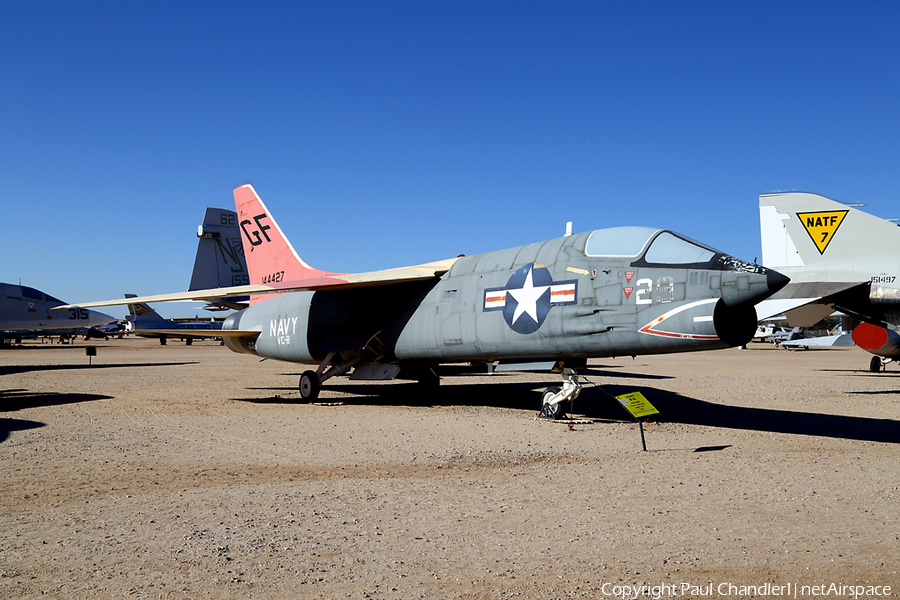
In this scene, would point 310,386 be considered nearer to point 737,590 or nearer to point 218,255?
point 737,590

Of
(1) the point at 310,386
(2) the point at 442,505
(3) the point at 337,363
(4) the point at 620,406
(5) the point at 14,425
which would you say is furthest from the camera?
(3) the point at 337,363

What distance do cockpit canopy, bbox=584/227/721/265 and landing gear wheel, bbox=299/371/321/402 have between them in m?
7.31

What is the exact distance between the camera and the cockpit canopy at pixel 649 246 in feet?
30.2

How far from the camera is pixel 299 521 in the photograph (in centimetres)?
511

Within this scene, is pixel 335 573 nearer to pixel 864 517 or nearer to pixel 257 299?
pixel 864 517

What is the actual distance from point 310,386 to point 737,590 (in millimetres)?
11980

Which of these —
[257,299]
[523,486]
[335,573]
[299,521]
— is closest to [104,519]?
[299,521]

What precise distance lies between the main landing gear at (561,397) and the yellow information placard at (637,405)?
1967mm

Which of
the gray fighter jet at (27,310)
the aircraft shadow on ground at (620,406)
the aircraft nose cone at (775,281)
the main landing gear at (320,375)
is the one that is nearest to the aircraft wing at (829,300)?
the aircraft shadow on ground at (620,406)

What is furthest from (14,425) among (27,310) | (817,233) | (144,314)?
(144,314)

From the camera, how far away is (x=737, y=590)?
3768 mm

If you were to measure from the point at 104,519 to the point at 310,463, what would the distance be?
2.67m

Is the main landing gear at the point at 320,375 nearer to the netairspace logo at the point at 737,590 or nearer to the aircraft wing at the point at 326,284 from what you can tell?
the aircraft wing at the point at 326,284

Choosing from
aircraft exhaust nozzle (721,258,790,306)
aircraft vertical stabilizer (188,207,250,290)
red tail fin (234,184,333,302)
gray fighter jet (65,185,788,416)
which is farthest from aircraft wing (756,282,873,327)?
aircraft vertical stabilizer (188,207,250,290)
